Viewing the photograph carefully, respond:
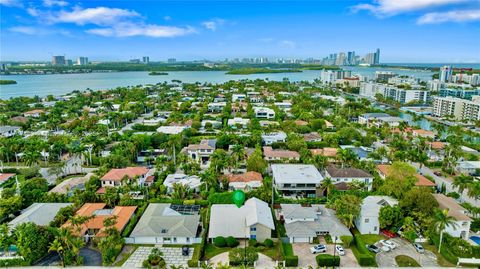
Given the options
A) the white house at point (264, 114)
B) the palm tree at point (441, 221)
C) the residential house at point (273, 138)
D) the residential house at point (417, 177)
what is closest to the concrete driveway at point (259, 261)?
the palm tree at point (441, 221)

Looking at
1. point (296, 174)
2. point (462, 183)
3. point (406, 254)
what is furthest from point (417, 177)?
point (406, 254)

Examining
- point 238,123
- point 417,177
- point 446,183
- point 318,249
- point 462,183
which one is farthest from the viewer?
point 238,123

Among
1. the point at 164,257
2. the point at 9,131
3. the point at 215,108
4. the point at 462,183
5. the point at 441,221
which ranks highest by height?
the point at 215,108

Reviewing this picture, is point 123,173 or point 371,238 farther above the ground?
point 123,173

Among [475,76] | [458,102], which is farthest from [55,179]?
[475,76]

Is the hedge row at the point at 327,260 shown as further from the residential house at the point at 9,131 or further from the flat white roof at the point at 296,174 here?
the residential house at the point at 9,131

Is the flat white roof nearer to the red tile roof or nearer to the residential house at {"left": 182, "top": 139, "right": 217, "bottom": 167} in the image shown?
the residential house at {"left": 182, "top": 139, "right": 217, "bottom": 167}

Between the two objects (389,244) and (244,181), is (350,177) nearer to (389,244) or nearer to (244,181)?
(389,244)
